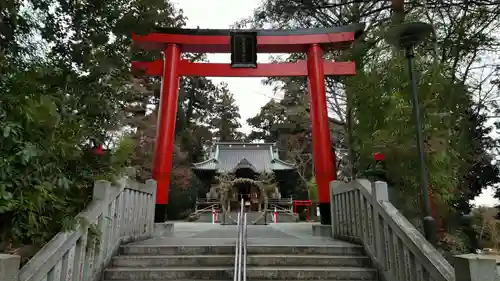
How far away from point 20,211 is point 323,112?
5982mm

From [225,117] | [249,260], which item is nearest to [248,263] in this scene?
[249,260]

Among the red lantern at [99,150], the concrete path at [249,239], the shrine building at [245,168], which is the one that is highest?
the shrine building at [245,168]

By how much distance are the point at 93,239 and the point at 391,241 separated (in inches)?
109

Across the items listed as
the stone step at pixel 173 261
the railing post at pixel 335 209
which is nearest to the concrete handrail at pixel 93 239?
the stone step at pixel 173 261

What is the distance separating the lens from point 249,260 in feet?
12.3

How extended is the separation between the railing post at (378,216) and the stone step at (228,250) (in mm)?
487

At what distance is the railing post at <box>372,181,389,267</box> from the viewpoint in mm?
3415

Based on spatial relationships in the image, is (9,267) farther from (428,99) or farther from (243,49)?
(243,49)

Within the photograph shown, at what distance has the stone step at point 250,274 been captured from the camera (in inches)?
136

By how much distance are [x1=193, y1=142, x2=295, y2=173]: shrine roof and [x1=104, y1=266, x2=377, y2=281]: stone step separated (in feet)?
58.8

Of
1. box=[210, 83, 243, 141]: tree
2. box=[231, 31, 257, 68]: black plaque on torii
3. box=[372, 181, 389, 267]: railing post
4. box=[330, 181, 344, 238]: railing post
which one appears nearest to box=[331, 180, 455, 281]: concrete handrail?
box=[372, 181, 389, 267]: railing post

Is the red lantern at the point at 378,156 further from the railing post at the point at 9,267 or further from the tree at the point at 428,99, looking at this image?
the railing post at the point at 9,267

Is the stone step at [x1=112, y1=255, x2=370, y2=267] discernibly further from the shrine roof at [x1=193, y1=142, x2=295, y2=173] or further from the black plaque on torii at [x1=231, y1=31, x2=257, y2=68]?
the shrine roof at [x1=193, y1=142, x2=295, y2=173]

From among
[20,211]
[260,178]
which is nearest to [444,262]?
[20,211]
